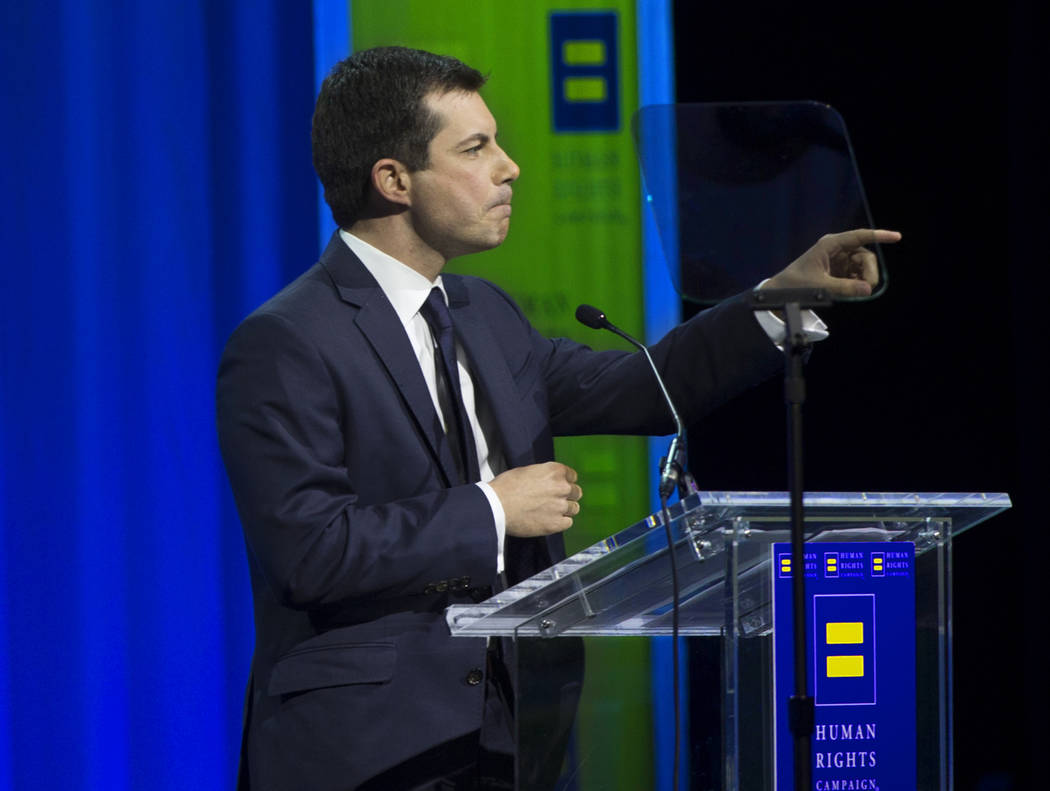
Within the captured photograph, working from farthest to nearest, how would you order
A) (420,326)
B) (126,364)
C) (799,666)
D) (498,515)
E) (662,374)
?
(126,364) → (662,374) → (420,326) → (498,515) → (799,666)

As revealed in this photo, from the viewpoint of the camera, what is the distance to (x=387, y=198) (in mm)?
2270

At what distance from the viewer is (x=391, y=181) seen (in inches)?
89.5

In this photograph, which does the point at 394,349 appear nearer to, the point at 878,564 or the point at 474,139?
the point at 474,139

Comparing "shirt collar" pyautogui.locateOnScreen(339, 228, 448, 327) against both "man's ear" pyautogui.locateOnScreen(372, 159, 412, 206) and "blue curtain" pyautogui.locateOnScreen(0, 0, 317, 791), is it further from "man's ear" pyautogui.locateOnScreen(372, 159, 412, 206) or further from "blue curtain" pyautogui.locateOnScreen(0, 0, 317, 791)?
"blue curtain" pyautogui.locateOnScreen(0, 0, 317, 791)

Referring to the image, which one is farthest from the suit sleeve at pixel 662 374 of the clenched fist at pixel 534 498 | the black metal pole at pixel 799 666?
the black metal pole at pixel 799 666

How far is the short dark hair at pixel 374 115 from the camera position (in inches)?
89.4

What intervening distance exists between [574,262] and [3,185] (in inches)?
54.7

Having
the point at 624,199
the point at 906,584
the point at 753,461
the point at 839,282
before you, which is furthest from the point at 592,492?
the point at 906,584

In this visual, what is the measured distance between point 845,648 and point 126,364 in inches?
84.9

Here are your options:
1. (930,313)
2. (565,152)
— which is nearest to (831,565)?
(565,152)

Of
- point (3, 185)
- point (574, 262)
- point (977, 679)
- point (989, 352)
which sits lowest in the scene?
point (977, 679)

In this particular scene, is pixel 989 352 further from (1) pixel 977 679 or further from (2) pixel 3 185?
(2) pixel 3 185

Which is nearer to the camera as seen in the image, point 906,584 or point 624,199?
point 906,584

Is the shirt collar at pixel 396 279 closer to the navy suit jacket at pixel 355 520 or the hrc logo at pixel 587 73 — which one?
the navy suit jacket at pixel 355 520
